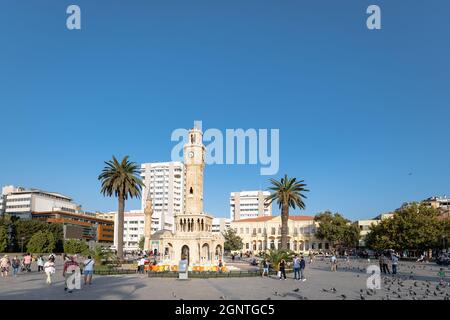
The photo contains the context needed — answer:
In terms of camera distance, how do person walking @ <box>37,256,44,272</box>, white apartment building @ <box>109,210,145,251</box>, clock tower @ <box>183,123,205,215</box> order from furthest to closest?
white apartment building @ <box>109,210,145,251</box> → clock tower @ <box>183,123,205,215</box> → person walking @ <box>37,256,44,272</box>

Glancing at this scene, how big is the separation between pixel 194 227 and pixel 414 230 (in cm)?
3380

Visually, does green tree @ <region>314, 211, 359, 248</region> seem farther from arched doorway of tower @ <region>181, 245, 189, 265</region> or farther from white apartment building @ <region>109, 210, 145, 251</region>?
white apartment building @ <region>109, 210, 145, 251</region>

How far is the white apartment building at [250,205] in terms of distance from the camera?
192 meters

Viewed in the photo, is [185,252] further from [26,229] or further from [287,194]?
[26,229]

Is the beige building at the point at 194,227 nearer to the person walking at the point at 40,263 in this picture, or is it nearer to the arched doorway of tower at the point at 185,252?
the arched doorway of tower at the point at 185,252

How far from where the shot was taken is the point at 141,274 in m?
32.5

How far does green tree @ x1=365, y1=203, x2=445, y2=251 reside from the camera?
5897 cm

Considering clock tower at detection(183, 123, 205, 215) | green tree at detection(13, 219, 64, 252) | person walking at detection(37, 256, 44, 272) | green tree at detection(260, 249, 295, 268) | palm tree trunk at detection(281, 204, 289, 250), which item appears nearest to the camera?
person walking at detection(37, 256, 44, 272)

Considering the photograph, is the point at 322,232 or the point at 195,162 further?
the point at 322,232

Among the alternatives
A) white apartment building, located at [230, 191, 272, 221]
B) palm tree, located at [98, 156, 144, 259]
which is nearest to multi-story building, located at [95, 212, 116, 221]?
white apartment building, located at [230, 191, 272, 221]

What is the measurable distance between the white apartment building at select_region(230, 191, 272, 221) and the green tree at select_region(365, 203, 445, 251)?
127002 millimetres
